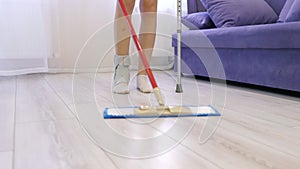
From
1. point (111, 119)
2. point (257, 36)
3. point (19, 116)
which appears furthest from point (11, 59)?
point (257, 36)

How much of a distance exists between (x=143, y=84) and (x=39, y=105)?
0.49m

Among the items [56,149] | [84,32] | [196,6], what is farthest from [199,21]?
[56,149]

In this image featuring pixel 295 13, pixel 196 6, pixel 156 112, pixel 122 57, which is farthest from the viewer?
pixel 196 6

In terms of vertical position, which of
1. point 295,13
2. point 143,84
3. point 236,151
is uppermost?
point 295,13

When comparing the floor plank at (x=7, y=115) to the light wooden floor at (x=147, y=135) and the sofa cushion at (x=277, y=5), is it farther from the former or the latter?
the sofa cushion at (x=277, y=5)

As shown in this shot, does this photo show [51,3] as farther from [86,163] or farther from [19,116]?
[86,163]

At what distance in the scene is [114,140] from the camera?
73 cm

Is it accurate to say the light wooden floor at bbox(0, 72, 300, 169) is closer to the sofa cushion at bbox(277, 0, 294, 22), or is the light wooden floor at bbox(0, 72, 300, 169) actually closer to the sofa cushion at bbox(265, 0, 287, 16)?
the sofa cushion at bbox(277, 0, 294, 22)

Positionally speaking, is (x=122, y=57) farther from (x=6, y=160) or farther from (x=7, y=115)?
(x=6, y=160)

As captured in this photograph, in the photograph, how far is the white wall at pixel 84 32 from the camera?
239 cm

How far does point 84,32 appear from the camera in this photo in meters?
2.50

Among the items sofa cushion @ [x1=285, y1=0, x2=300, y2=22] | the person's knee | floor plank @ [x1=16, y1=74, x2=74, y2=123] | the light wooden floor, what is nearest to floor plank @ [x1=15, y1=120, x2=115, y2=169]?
the light wooden floor

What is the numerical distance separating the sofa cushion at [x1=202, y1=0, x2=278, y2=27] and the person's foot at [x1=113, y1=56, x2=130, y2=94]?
34.4 inches

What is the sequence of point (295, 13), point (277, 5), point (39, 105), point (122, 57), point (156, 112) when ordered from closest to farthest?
1. point (156, 112)
2. point (39, 105)
3. point (122, 57)
4. point (295, 13)
5. point (277, 5)
